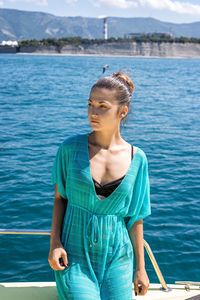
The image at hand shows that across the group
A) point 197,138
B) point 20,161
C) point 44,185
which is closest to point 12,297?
point 44,185

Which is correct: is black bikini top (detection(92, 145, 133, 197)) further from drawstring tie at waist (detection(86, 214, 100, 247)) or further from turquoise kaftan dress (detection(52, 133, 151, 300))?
drawstring tie at waist (detection(86, 214, 100, 247))

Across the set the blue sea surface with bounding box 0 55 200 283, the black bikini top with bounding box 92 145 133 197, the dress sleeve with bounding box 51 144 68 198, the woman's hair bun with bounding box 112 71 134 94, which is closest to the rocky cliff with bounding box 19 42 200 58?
the blue sea surface with bounding box 0 55 200 283

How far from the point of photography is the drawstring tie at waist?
9.63ft

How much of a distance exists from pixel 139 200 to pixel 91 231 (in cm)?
37

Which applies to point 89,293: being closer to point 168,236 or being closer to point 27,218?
point 168,236

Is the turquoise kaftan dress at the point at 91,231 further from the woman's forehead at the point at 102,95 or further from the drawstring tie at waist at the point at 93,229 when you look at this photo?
the woman's forehead at the point at 102,95

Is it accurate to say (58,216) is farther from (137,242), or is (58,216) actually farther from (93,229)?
(137,242)

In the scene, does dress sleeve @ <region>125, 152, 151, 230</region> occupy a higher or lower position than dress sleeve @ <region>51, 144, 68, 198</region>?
lower

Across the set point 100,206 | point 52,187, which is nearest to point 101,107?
point 100,206

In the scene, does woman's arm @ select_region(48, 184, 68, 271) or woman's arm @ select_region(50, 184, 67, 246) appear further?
woman's arm @ select_region(50, 184, 67, 246)

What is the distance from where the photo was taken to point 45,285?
3488mm

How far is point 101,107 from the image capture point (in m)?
2.99

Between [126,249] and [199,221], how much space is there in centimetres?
619

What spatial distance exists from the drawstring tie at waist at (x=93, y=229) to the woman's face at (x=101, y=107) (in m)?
0.53
